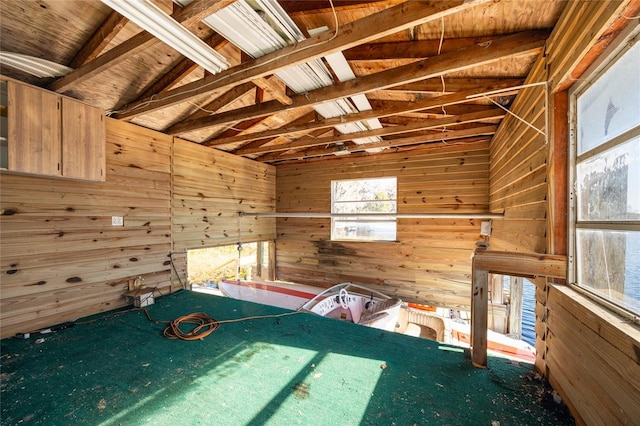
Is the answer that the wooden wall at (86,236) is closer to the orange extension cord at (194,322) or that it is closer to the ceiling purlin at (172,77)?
the orange extension cord at (194,322)

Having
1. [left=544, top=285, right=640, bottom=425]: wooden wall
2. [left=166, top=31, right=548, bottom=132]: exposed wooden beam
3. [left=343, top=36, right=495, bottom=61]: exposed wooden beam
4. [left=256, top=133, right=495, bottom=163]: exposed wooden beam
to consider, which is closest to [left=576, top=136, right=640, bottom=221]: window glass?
[left=544, top=285, right=640, bottom=425]: wooden wall

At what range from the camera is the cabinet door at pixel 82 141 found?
8.07 ft

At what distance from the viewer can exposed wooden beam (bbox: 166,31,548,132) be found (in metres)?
1.69

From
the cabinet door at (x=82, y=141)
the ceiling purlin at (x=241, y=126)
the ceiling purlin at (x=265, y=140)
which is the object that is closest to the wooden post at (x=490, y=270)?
the ceiling purlin at (x=265, y=140)

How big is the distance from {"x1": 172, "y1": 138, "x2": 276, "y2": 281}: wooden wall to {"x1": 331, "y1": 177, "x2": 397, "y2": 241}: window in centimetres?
173

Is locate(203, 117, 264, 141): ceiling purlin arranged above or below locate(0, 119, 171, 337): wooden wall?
above

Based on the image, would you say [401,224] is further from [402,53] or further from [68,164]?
[68,164]

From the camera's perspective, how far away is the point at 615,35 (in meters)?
1.12

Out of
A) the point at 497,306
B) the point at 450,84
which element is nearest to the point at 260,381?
the point at 450,84

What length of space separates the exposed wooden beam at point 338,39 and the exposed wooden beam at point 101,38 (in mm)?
586

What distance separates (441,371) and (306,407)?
1.11 meters

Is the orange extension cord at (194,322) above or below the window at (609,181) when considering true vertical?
below

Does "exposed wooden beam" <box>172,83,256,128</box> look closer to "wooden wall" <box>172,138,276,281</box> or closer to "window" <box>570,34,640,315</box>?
"wooden wall" <box>172,138,276,281</box>

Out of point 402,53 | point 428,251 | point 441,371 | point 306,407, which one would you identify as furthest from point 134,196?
point 428,251
